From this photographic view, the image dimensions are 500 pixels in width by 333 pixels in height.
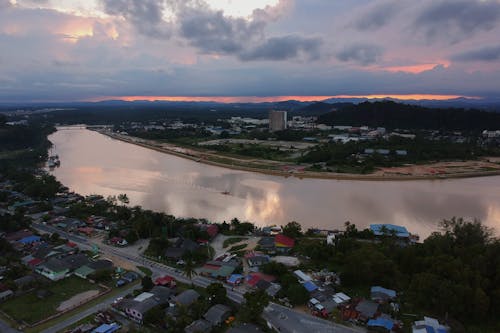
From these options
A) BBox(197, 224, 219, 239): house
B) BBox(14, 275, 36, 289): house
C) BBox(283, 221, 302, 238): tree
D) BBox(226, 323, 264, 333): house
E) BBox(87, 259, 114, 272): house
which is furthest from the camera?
BBox(197, 224, 219, 239): house

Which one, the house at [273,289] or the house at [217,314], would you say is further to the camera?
the house at [273,289]

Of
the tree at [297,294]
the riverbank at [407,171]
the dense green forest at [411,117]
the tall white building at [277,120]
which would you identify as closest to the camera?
the tree at [297,294]

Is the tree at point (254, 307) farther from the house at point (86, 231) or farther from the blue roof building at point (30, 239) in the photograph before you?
the blue roof building at point (30, 239)

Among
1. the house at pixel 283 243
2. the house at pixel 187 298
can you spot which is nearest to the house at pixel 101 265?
the house at pixel 187 298

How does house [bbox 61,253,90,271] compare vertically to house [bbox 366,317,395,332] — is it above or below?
above

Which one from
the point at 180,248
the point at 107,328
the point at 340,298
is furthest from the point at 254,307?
the point at 180,248

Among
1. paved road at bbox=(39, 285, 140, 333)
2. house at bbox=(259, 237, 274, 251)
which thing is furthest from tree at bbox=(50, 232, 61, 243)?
house at bbox=(259, 237, 274, 251)

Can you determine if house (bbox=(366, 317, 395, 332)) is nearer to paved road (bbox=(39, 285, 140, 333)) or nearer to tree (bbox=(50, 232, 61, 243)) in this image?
paved road (bbox=(39, 285, 140, 333))

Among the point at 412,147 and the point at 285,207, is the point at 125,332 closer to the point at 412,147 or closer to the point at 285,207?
the point at 285,207
